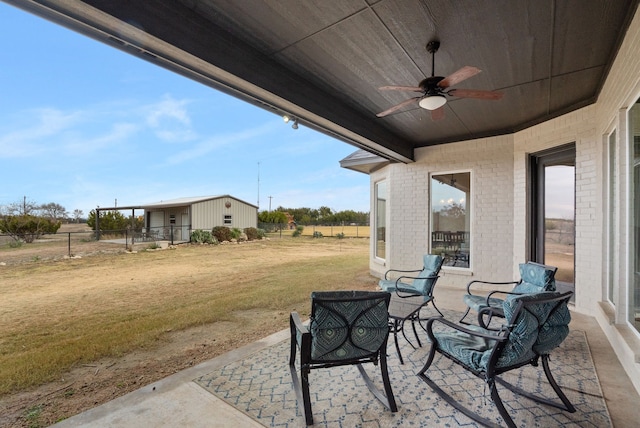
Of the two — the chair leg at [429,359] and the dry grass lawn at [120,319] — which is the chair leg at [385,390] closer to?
the chair leg at [429,359]

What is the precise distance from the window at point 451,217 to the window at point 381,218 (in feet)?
4.04

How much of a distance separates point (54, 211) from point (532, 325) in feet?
51.3

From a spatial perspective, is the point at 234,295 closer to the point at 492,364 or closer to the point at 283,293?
the point at 283,293

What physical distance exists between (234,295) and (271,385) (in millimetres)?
3428

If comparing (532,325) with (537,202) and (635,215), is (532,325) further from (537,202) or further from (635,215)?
(537,202)

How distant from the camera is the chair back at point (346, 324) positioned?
1.82 meters

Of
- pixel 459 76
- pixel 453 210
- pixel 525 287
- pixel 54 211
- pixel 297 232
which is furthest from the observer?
pixel 297 232

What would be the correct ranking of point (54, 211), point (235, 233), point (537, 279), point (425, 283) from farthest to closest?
point (235, 233)
point (54, 211)
point (425, 283)
point (537, 279)

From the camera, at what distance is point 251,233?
57.4ft

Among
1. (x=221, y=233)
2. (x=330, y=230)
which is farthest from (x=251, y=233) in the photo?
(x=330, y=230)

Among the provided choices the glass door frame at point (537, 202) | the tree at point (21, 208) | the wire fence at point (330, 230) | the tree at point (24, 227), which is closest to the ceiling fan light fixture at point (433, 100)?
the glass door frame at point (537, 202)

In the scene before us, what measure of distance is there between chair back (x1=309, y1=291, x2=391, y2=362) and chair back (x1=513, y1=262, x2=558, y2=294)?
2296mm

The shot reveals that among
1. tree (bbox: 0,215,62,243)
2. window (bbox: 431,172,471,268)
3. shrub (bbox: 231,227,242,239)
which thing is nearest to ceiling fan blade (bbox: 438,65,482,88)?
window (bbox: 431,172,471,268)

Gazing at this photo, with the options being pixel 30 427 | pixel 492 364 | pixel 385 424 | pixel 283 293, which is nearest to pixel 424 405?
pixel 385 424
